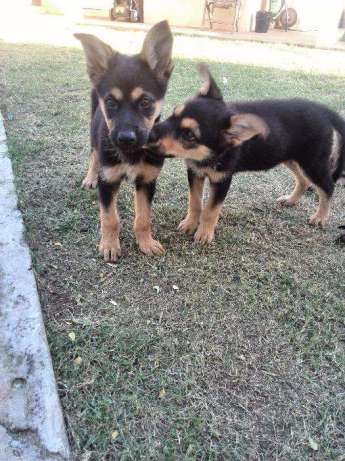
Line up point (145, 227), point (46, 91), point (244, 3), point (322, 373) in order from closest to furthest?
point (322, 373)
point (145, 227)
point (46, 91)
point (244, 3)

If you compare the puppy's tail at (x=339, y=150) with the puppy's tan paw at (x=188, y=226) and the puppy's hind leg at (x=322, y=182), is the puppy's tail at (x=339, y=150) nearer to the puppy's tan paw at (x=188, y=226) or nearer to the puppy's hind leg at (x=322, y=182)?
the puppy's hind leg at (x=322, y=182)

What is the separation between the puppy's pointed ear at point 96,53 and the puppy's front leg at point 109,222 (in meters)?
0.77

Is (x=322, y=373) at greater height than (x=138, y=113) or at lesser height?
lesser

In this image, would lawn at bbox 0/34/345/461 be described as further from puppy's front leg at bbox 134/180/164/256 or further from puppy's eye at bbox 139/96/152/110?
puppy's eye at bbox 139/96/152/110

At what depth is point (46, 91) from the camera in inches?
285

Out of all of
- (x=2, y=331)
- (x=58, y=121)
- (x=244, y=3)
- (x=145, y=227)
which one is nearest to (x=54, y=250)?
(x=145, y=227)

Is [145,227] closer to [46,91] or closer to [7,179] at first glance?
[7,179]

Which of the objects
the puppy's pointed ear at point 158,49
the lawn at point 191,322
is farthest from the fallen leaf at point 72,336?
the puppy's pointed ear at point 158,49

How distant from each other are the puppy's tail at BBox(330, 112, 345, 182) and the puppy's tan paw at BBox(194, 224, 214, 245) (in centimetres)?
141

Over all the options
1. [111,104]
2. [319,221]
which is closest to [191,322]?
[111,104]

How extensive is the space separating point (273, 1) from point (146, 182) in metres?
20.8

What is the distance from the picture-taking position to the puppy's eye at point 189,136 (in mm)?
3246

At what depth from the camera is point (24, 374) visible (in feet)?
7.39

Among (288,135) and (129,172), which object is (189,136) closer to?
(129,172)
